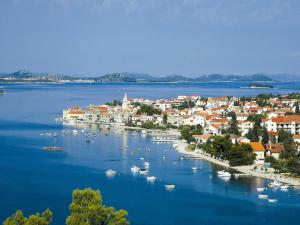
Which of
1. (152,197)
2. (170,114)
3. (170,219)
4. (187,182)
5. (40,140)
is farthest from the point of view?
(170,114)

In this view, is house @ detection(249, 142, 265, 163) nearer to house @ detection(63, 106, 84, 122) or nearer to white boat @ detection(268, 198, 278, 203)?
white boat @ detection(268, 198, 278, 203)

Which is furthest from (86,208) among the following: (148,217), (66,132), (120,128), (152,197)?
(120,128)

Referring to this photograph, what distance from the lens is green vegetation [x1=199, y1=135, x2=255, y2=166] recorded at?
50.2 ft

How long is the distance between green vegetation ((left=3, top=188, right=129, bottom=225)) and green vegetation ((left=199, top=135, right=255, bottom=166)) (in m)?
8.08

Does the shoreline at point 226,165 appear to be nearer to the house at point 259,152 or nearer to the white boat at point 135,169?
the house at point 259,152

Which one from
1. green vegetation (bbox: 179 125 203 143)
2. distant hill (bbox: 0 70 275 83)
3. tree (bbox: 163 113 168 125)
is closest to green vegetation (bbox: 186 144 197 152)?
green vegetation (bbox: 179 125 203 143)

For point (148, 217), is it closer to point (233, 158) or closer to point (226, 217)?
point (226, 217)

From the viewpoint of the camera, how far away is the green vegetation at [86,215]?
Answer: 282 inches

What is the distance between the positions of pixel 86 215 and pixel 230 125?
1452 cm

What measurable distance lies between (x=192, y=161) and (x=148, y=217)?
18.6 ft

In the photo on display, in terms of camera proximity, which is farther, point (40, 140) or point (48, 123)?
point (48, 123)

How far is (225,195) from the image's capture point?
12367mm

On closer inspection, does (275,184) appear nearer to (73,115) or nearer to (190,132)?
(190,132)

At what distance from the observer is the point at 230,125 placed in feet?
70.2
